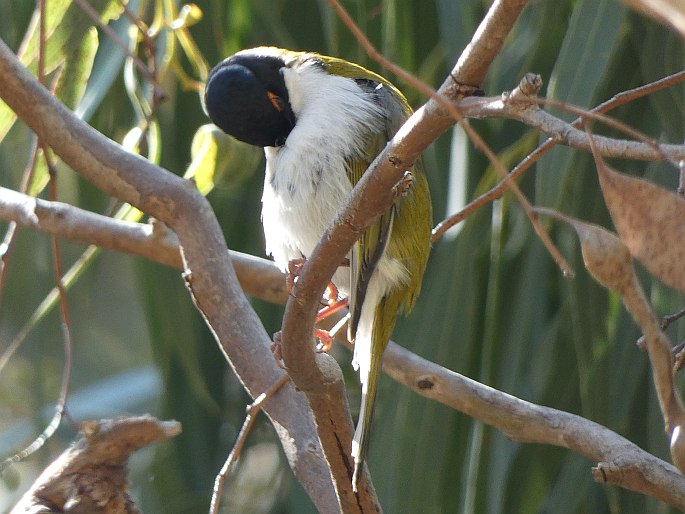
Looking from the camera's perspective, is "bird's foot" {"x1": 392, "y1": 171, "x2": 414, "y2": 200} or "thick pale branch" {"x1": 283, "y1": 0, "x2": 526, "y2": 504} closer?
"thick pale branch" {"x1": 283, "y1": 0, "x2": 526, "y2": 504}

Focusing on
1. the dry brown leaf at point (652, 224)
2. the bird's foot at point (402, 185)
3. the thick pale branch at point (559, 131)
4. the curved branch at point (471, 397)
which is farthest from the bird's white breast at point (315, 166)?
the dry brown leaf at point (652, 224)

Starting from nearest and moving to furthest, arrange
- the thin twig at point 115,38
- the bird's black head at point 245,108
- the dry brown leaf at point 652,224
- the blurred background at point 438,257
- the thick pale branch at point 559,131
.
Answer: the dry brown leaf at point 652,224 < the thick pale branch at point 559,131 < the thin twig at point 115,38 < the bird's black head at point 245,108 < the blurred background at point 438,257

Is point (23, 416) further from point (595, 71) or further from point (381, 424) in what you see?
point (595, 71)

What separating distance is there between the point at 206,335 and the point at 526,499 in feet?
3.05

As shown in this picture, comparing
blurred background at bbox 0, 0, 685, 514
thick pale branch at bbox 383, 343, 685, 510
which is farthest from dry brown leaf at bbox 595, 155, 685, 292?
blurred background at bbox 0, 0, 685, 514

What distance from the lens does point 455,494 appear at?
7.29 feet

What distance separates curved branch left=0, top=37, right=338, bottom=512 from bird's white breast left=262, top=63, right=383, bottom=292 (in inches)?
4.5

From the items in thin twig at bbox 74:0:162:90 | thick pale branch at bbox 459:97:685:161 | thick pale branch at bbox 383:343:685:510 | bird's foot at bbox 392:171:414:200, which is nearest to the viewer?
thick pale branch at bbox 459:97:685:161

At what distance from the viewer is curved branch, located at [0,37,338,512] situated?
1358mm

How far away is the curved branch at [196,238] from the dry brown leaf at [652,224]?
0.85 meters

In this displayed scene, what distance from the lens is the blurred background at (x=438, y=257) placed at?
69.9 inches

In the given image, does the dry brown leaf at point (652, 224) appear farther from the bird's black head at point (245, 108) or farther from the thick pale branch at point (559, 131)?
the bird's black head at point (245, 108)

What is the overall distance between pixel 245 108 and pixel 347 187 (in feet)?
0.83

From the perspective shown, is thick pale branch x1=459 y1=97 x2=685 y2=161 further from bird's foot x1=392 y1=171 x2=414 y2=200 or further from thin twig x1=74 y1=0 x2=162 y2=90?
thin twig x1=74 y1=0 x2=162 y2=90
